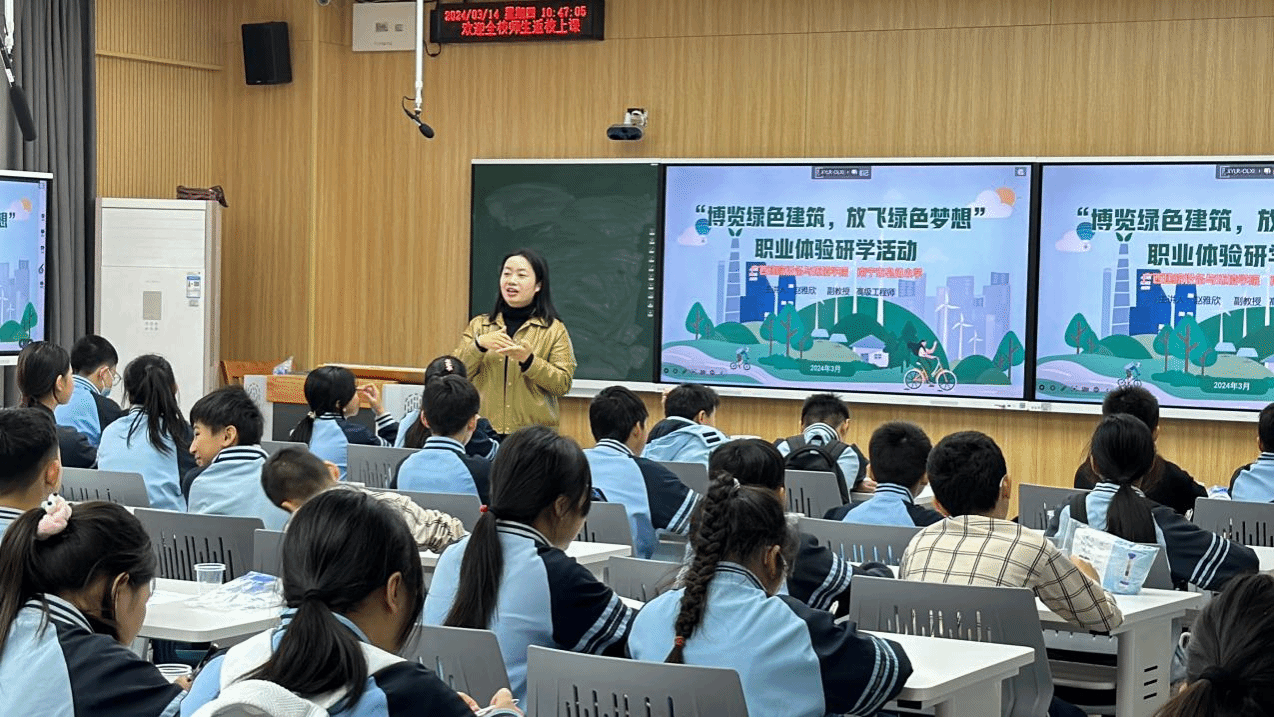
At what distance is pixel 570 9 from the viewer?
370 inches

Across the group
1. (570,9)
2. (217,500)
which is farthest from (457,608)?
(570,9)

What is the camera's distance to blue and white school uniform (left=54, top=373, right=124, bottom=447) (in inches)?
274

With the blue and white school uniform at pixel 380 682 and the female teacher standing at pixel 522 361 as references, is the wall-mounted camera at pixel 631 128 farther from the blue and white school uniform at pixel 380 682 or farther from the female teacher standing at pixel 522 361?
the blue and white school uniform at pixel 380 682

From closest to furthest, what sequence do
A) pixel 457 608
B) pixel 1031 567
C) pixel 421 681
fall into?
pixel 421 681
pixel 457 608
pixel 1031 567

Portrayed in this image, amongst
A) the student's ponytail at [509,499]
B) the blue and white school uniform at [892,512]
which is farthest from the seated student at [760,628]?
the blue and white school uniform at [892,512]

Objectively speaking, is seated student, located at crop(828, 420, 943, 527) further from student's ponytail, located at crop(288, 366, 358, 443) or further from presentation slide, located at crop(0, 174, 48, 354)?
presentation slide, located at crop(0, 174, 48, 354)

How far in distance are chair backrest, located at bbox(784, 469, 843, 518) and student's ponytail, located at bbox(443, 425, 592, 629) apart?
269 cm

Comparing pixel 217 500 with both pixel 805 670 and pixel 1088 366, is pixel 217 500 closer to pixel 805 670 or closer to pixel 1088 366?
pixel 805 670

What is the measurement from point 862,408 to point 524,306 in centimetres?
245

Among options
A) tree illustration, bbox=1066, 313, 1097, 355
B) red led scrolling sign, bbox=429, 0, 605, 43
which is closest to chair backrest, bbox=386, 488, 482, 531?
tree illustration, bbox=1066, 313, 1097, 355

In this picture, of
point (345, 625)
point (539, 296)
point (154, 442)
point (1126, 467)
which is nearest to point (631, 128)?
point (539, 296)

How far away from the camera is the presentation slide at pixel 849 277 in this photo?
845 cm

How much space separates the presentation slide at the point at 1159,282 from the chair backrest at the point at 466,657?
5844mm

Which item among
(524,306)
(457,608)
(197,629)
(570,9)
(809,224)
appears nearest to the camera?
(457,608)
